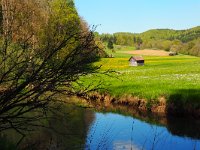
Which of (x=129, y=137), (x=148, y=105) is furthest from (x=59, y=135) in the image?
(x=148, y=105)

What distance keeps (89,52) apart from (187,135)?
13.0 m

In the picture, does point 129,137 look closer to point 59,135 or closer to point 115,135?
point 115,135

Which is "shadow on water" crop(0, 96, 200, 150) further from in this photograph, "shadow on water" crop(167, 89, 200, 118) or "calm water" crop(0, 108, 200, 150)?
"shadow on water" crop(167, 89, 200, 118)

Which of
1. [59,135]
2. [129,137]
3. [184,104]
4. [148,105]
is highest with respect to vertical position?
[59,135]

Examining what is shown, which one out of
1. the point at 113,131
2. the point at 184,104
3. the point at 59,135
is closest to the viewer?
the point at 59,135

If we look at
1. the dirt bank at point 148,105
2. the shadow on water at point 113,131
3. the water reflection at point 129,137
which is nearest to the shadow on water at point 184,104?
the dirt bank at point 148,105

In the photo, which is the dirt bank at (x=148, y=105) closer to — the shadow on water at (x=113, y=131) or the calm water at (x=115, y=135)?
the shadow on water at (x=113, y=131)

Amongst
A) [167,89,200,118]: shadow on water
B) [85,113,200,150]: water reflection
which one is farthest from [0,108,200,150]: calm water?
[167,89,200,118]: shadow on water

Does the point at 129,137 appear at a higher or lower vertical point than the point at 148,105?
higher

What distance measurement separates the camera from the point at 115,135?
15438 mm

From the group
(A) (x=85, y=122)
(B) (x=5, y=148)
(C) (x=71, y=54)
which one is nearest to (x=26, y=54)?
(C) (x=71, y=54)

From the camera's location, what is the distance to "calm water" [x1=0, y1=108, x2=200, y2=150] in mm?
13266

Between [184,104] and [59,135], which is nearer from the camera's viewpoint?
[59,135]

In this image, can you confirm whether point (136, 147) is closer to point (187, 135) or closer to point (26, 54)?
point (187, 135)
